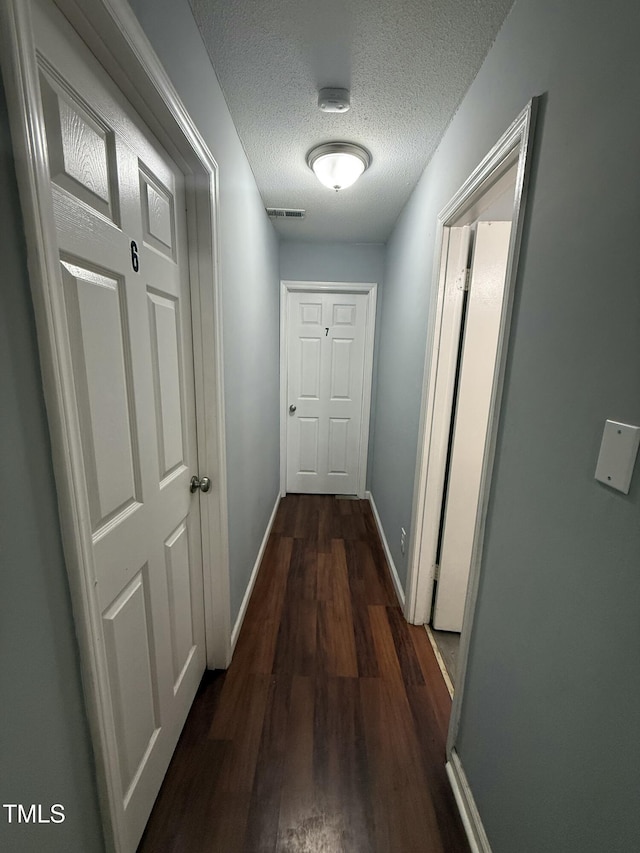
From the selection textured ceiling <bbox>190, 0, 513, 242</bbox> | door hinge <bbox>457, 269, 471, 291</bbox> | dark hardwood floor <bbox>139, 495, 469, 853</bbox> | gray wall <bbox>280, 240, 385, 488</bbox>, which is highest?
textured ceiling <bbox>190, 0, 513, 242</bbox>

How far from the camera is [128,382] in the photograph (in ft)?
2.79

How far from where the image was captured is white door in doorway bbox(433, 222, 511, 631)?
1437mm

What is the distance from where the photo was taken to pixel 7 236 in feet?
1.58

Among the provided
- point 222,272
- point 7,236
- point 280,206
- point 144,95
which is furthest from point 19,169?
point 280,206

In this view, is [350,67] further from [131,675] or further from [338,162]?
[131,675]

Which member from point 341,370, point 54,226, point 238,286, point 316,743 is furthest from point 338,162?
point 316,743

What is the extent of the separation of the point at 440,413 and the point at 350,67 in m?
1.34

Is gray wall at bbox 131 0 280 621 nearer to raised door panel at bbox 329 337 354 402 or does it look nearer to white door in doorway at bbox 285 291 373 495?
white door in doorway at bbox 285 291 373 495

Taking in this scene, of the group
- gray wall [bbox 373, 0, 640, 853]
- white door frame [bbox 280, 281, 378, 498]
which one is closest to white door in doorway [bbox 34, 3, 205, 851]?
gray wall [bbox 373, 0, 640, 853]

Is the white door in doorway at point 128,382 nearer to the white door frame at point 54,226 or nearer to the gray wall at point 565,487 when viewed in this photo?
the white door frame at point 54,226

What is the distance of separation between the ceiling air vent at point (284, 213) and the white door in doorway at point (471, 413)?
1367 millimetres

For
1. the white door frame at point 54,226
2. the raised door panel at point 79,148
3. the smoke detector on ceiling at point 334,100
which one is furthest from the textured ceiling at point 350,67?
the raised door panel at point 79,148

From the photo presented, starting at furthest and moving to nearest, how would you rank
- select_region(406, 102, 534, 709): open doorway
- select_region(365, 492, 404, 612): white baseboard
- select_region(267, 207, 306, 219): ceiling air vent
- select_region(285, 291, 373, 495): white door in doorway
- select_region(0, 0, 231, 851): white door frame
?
select_region(285, 291, 373, 495): white door in doorway
select_region(267, 207, 306, 219): ceiling air vent
select_region(365, 492, 404, 612): white baseboard
select_region(406, 102, 534, 709): open doorway
select_region(0, 0, 231, 851): white door frame

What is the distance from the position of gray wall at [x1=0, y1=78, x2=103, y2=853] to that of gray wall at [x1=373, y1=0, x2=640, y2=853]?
0.98 metres
